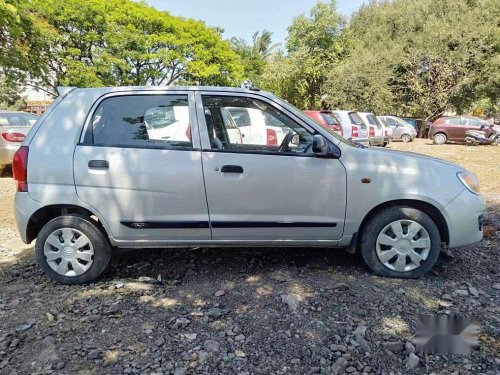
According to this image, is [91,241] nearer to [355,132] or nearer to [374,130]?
[355,132]

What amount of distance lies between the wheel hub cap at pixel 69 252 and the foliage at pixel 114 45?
51.0ft

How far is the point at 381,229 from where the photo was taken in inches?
132

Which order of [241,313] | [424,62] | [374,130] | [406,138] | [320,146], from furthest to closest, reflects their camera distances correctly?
1. [424,62]
2. [406,138]
3. [374,130]
4. [320,146]
5. [241,313]

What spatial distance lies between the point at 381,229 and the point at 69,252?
2732mm

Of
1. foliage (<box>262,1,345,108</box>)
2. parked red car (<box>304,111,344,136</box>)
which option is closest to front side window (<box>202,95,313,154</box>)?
parked red car (<box>304,111,344,136</box>)

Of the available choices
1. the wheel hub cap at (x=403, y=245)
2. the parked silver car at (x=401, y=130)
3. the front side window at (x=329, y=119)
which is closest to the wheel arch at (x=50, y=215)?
the wheel hub cap at (x=403, y=245)

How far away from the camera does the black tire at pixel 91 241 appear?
3.38m

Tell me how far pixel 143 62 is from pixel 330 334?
830 inches

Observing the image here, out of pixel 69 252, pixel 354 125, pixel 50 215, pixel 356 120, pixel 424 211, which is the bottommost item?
pixel 69 252

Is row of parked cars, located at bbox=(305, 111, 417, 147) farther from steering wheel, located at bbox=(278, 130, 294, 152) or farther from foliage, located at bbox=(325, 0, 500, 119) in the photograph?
foliage, located at bbox=(325, 0, 500, 119)

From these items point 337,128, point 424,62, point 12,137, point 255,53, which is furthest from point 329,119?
point 255,53

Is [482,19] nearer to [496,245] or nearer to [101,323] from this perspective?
[496,245]

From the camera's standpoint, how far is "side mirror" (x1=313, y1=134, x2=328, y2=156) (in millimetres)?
3250

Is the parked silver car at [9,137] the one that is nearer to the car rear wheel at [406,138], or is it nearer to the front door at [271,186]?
the front door at [271,186]
